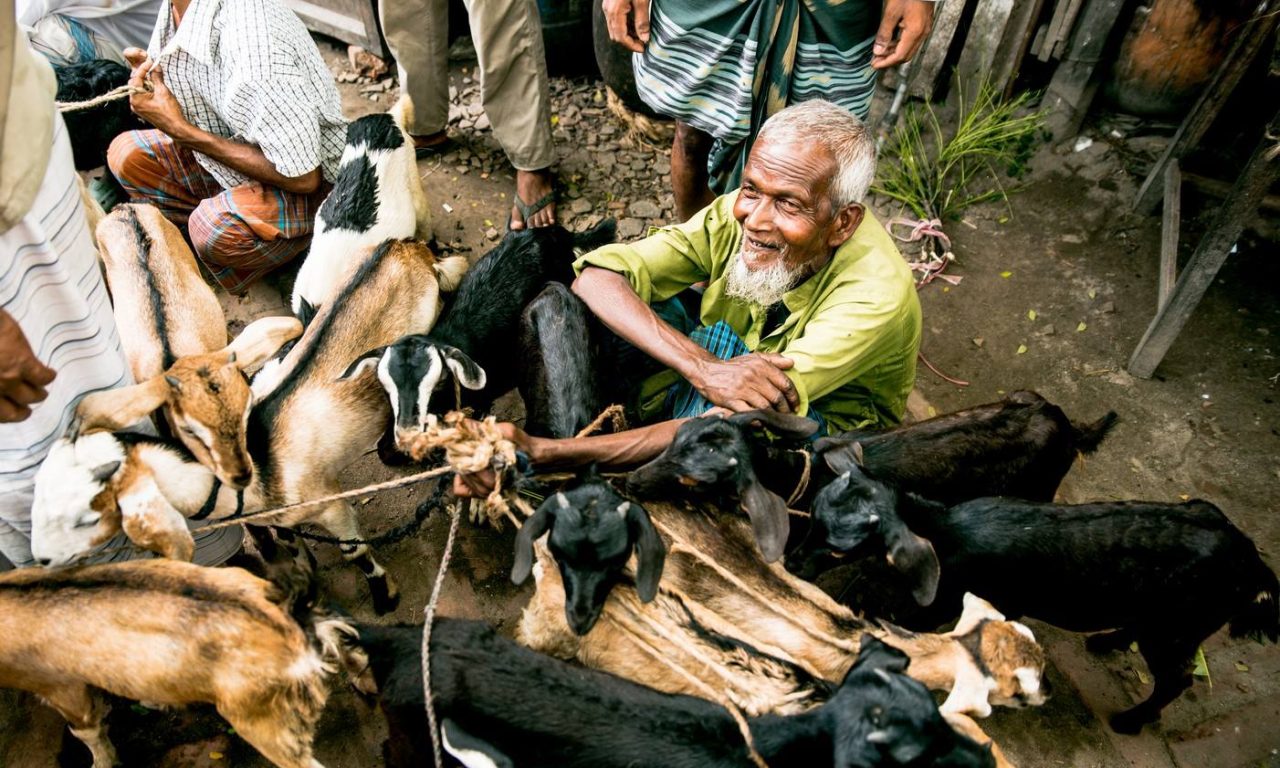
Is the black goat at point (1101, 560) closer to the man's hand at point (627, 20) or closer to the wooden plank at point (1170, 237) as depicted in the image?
the wooden plank at point (1170, 237)

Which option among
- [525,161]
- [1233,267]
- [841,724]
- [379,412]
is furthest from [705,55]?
[1233,267]

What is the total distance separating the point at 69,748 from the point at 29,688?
729 millimetres

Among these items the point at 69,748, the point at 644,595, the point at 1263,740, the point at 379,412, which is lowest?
the point at 69,748

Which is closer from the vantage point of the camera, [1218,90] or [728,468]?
[728,468]

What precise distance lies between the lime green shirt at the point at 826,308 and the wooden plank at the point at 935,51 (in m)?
2.67

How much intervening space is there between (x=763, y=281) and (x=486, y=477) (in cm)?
150

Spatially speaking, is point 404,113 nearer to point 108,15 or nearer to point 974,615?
point 108,15

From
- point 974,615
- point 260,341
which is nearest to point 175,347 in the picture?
point 260,341

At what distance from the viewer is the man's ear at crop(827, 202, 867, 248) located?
3.39 metres

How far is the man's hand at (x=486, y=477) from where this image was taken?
303cm

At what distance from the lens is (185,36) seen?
4086 millimetres

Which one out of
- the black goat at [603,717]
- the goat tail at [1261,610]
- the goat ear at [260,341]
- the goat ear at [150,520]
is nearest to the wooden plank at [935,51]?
the goat tail at [1261,610]

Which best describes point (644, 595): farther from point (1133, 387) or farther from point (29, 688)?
point (1133, 387)

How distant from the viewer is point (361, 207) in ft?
15.3
